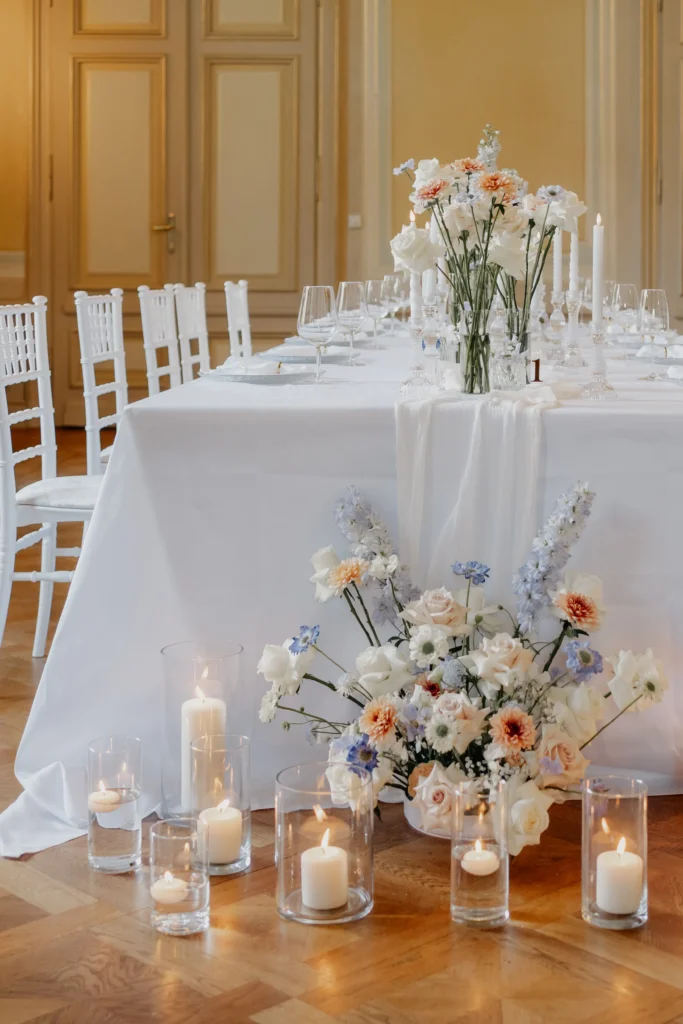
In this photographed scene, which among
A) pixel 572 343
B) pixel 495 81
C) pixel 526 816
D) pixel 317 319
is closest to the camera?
pixel 526 816

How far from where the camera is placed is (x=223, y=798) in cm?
202

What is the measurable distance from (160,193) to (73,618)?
589 cm

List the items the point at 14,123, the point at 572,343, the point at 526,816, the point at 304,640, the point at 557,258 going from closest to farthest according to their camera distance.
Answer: the point at 526,816 → the point at 304,640 → the point at 557,258 → the point at 572,343 → the point at 14,123

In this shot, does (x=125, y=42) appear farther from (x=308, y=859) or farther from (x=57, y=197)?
(x=308, y=859)

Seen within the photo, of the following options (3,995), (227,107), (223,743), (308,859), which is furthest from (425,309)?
(227,107)

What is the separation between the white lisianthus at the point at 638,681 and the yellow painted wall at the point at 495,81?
5927mm

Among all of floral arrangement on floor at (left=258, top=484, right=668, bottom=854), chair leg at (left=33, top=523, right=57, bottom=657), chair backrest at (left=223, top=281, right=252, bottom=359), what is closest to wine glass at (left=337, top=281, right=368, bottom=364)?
floral arrangement on floor at (left=258, top=484, right=668, bottom=854)

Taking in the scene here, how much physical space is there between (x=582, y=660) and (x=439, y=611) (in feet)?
0.80

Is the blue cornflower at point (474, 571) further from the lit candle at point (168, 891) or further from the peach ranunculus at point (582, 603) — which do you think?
the lit candle at point (168, 891)

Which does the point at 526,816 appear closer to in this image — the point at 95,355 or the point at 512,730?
the point at 512,730

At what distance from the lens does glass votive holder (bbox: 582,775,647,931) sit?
178 cm

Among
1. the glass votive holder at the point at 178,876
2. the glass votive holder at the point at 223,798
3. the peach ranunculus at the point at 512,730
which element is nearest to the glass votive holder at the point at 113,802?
the glass votive holder at the point at 223,798

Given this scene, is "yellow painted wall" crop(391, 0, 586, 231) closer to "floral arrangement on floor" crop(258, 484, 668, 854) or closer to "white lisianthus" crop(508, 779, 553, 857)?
"floral arrangement on floor" crop(258, 484, 668, 854)

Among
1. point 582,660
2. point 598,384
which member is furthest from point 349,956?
point 598,384
